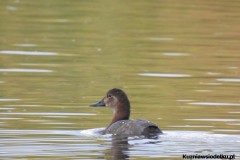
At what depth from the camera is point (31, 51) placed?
22828 millimetres

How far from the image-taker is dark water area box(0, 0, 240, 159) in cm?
1323

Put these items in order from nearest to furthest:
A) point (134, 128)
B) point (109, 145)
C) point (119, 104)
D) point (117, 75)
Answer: point (109, 145) < point (134, 128) < point (119, 104) < point (117, 75)

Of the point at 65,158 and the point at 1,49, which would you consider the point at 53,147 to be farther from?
the point at 1,49

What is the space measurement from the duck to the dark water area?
0.62ft

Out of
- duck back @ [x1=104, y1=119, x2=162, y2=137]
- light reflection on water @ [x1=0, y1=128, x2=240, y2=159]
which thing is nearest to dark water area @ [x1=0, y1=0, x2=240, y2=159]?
light reflection on water @ [x1=0, y1=128, x2=240, y2=159]

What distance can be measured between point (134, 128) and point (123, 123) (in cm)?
41

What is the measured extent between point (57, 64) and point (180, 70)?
252 centimetres

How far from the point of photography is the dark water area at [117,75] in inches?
521

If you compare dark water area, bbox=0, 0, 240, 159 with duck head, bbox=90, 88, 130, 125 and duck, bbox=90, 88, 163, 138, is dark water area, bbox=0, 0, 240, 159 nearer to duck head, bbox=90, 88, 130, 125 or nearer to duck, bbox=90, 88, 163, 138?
duck, bbox=90, 88, 163, 138

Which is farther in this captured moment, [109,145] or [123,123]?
[123,123]

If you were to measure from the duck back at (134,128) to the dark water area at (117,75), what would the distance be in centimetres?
17

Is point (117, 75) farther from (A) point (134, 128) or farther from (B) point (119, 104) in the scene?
(A) point (134, 128)

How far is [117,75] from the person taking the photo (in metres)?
20.0

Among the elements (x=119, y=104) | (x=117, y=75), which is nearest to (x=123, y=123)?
(x=119, y=104)
